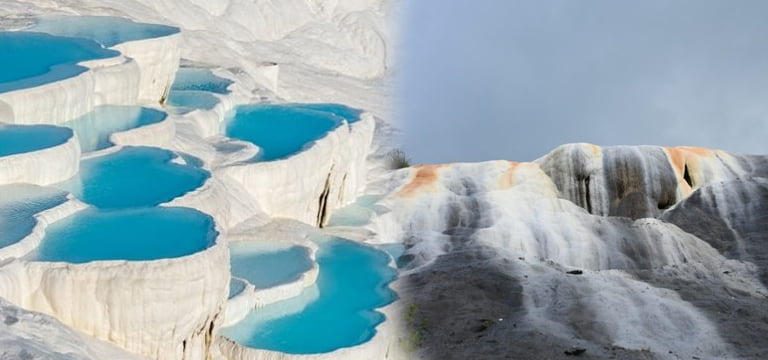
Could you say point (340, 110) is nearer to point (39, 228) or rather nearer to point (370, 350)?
point (370, 350)

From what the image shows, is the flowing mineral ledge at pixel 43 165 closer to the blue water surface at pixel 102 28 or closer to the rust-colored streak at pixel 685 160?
the blue water surface at pixel 102 28

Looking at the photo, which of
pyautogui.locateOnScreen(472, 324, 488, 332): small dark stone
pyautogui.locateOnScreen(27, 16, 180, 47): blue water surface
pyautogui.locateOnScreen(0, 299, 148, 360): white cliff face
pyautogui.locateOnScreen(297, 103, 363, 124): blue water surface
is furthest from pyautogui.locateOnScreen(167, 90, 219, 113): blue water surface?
pyautogui.locateOnScreen(0, 299, 148, 360): white cliff face

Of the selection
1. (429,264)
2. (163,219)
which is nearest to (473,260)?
(429,264)

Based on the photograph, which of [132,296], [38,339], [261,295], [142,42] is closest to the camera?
[38,339]

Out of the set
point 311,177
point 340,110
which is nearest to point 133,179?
point 311,177

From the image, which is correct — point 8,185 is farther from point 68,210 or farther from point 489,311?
point 489,311

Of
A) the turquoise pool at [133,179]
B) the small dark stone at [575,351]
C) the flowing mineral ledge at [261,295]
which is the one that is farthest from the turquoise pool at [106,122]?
the small dark stone at [575,351]

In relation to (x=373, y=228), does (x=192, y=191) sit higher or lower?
higher
